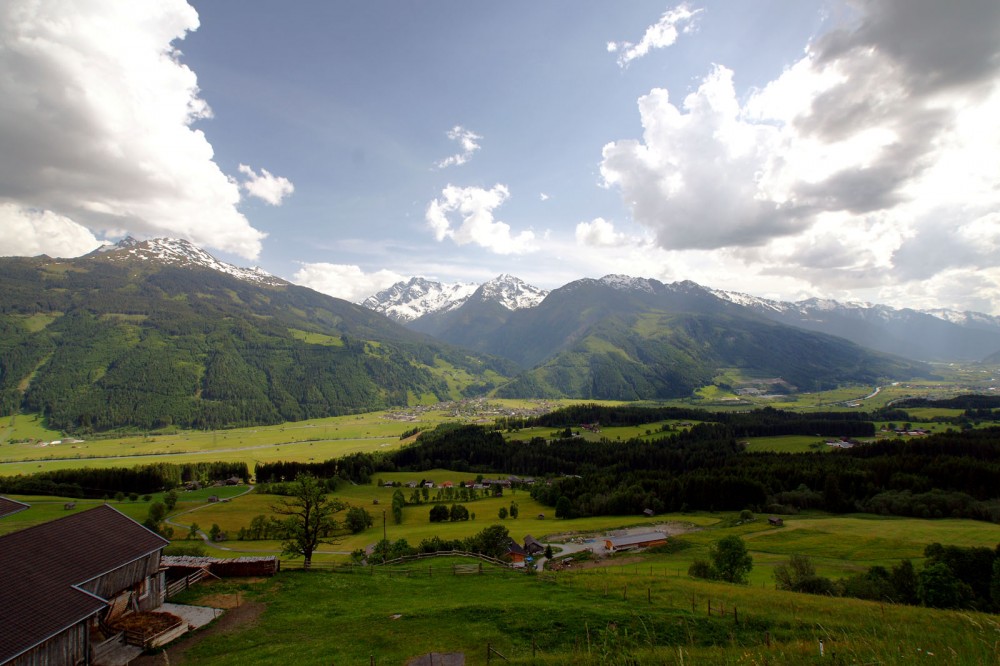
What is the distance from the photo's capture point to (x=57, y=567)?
85.8ft

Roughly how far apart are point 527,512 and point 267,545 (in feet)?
178

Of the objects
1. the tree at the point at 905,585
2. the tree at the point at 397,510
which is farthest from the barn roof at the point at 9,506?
the tree at the point at 905,585

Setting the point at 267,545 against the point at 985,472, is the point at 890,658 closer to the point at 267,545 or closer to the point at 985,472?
the point at 267,545

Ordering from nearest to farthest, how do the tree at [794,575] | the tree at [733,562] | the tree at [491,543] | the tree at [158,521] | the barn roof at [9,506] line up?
the barn roof at [9,506] < the tree at [794,575] < the tree at [733,562] < the tree at [491,543] < the tree at [158,521]

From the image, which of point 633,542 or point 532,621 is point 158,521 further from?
point 532,621

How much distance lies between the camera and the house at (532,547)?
65.8 metres

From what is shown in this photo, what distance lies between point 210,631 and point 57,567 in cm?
969

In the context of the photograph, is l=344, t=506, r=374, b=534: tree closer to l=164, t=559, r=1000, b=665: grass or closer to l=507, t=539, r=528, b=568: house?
l=507, t=539, r=528, b=568: house

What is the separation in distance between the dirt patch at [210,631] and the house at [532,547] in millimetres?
43051

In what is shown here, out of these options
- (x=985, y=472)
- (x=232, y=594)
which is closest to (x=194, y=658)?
(x=232, y=594)

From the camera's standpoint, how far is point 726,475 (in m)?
99.2

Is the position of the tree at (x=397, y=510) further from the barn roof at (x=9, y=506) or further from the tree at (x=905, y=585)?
the tree at (x=905, y=585)

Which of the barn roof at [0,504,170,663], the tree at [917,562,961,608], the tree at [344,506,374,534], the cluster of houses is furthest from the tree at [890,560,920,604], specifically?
the cluster of houses

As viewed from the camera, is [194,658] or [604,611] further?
[604,611]
